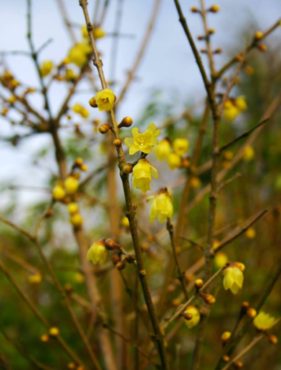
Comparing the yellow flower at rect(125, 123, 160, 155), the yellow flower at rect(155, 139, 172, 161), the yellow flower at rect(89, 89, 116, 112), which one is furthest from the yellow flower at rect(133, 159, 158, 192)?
the yellow flower at rect(155, 139, 172, 161)

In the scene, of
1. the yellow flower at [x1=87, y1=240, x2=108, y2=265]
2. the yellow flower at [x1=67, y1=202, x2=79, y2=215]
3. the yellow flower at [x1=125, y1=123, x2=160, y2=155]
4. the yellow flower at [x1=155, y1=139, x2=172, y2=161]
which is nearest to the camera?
the yellow flower at [x1=125, y1=123, x2=160, y2=155]

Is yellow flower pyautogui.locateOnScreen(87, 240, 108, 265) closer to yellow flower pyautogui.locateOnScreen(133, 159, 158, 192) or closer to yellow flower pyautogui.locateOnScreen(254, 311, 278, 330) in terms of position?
yellow flower pyautogui.locateOnScreen(133, 159, 158, 192)

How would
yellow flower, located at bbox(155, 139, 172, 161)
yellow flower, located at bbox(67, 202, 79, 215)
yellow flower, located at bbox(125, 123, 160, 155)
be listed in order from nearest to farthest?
yellow flower, located at bbox(125, 123, 160, 155), yellow flower, located at bbox(155, 139, 172, 161), yellow flower, located at bbox(67, 202, 79, 215)

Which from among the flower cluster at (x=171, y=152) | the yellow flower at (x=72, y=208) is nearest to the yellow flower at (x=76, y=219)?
the yellow flower at (x=72, y=208)

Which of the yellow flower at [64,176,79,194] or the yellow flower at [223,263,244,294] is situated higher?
the yellow flower at [64,176,79,194]

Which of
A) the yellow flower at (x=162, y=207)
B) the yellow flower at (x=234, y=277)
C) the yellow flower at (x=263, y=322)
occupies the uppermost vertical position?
the yellow flower at (x=162, y=207)

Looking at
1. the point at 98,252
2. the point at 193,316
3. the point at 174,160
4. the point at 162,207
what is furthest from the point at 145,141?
the point at 174,160

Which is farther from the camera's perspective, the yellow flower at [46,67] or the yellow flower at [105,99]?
the yellow flower at [46,67]

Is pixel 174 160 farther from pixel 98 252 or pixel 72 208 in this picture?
pixel 98 252

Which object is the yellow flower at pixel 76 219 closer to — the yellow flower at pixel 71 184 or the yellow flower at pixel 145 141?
the yellow flower at pixel 71 184
